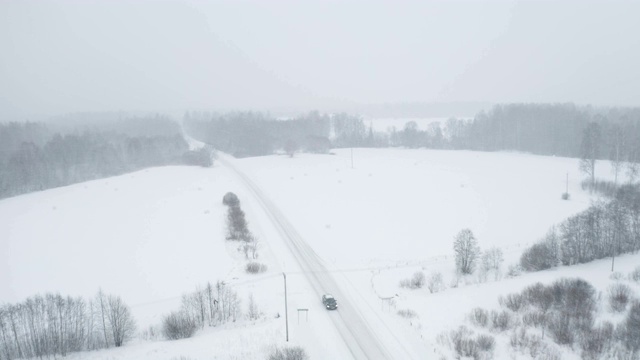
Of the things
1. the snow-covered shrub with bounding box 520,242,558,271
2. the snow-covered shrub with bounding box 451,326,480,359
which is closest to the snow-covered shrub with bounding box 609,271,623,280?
the snow-covered shrub with bounding box 520,242,558,271

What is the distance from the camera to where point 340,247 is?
46.6m

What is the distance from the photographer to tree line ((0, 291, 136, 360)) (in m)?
26.1

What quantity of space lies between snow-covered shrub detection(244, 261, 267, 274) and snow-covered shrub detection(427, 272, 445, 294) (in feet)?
51.7

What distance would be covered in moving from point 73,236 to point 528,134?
411 ft

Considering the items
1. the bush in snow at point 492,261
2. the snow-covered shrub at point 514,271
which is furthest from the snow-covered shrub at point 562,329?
the bush in snow at point 492,261

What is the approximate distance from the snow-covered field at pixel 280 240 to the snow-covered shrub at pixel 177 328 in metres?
1.08

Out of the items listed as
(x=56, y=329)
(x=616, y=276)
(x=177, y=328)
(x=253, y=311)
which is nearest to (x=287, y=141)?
(x=253, y=311)

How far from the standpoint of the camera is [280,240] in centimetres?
4925

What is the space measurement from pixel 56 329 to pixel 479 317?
93.6 feet

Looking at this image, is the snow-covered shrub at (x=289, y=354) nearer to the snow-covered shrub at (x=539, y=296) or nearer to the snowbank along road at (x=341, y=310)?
the snowbank along road at (x=341, y=310)

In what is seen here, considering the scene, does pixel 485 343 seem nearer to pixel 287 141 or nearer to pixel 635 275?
pixel 635 275

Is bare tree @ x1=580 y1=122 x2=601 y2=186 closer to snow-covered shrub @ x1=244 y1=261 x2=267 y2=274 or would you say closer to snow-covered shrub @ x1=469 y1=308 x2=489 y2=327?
snow-covered shrub @ x1=469 y1=308 x2=489 y2=327

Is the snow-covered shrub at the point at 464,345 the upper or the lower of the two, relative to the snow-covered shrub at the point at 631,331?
lower

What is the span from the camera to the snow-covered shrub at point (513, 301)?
29.2 metres
